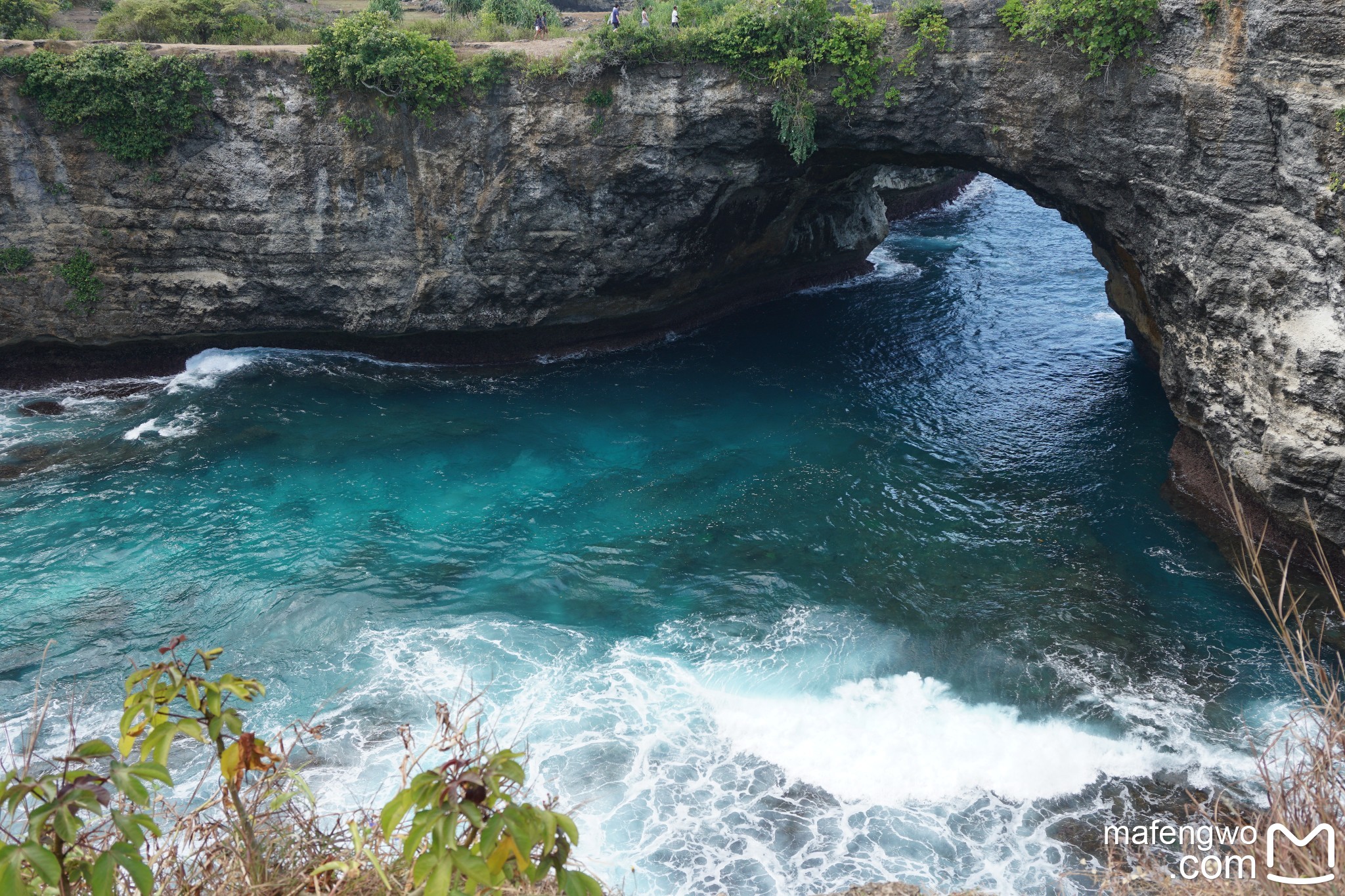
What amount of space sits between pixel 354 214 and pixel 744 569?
38.4ft

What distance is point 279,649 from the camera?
13.7 meters

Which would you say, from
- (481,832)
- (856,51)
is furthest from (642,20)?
(481,832)

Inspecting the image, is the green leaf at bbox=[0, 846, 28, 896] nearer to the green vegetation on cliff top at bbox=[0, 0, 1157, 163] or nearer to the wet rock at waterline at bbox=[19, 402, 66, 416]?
the green vegetation on cliff top at bbox=[0, 0, 1157, 163]

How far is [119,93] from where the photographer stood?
719 inches

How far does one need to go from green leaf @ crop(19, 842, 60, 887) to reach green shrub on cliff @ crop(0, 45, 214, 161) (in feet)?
61.5

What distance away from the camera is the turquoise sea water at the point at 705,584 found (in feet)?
38.1

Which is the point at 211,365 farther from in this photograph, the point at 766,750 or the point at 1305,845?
the point at 1305,845

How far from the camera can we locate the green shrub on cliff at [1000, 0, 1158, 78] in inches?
578

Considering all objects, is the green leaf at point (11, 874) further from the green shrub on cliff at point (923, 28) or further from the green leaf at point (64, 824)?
the green shrub on cliff at point (923, 28)

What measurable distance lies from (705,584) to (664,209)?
31.3 feet

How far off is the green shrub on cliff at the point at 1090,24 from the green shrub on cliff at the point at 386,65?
10.8 meters

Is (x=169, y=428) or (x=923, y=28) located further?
(x=169, y=428)

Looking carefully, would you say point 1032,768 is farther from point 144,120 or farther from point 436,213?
point 144,120

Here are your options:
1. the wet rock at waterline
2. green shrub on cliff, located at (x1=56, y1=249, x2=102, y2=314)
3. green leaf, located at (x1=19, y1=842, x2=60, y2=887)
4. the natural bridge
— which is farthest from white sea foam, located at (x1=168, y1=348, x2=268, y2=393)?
green leaf, located at (x1=19, y1=842, x2=60, y2=887)
